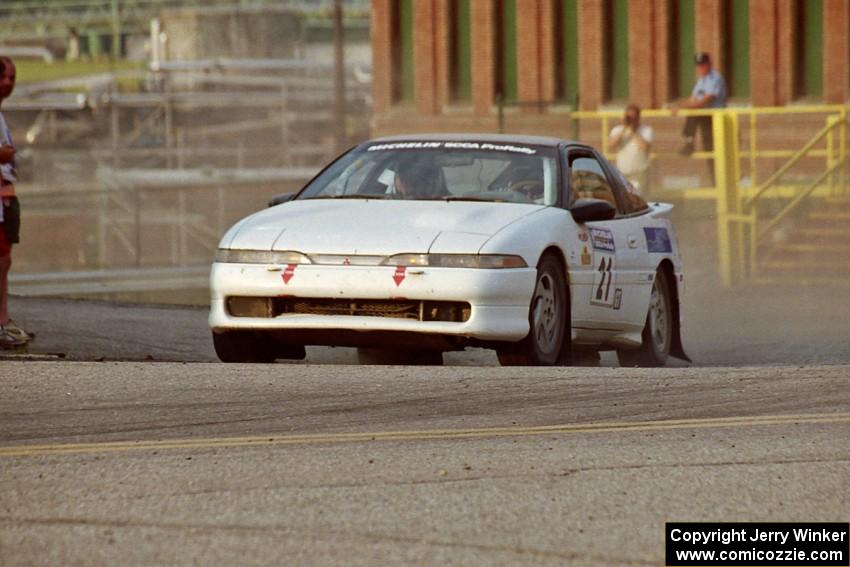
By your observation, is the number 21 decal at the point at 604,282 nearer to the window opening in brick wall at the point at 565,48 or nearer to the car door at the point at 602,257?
the car door at the point at 602,257

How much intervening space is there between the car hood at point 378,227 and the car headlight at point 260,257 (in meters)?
0.03

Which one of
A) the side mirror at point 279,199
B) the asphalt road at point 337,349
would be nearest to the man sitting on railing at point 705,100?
the asphalt road at point 337,349

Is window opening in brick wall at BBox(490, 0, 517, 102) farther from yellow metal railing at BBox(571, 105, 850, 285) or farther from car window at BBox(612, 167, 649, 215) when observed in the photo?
car window at BBox(612, 167, 649, 215)

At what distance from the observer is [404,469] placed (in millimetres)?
6711

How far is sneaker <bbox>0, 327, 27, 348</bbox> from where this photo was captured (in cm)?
1113

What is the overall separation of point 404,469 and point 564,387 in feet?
8.36

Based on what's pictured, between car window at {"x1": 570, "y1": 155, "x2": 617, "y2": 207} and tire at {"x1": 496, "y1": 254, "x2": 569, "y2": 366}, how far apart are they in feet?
2.65

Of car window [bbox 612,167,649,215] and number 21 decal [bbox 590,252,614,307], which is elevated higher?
car window [bbox 612,167,649,215]

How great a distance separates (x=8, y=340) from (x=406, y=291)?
2.77 m

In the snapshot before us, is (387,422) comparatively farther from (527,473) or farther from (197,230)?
(197,230)

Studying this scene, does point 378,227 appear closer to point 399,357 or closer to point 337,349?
point 399,357

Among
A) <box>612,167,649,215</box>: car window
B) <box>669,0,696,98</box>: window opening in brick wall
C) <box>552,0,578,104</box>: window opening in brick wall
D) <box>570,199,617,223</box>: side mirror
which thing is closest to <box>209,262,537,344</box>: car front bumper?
<box>570,199,617,223</box>: side mirror

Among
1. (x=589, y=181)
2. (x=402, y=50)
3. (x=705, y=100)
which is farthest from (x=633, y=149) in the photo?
(x=402, y=50)

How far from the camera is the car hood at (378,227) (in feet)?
32.3
